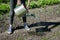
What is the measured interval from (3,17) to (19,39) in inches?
74.7

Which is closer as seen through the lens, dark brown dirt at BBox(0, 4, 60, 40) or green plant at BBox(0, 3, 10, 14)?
dark brown dirt at BBox(0, 4, 60, 40)

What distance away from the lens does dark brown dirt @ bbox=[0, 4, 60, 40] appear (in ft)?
19.0

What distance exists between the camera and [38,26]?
6617mm

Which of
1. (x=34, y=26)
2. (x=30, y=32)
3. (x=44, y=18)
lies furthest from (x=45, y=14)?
(x=30, y=32)

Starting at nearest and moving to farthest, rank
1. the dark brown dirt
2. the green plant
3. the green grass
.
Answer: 1. the dark brown dirt
2. the green plant
3. the green grass

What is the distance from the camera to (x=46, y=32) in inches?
240

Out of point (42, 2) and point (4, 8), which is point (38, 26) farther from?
point (42, 2)

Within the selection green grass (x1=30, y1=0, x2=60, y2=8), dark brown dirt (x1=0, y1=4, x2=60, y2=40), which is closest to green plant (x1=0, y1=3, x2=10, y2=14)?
dark brown dirt (x1=0, y1=4, x2=60, y2=40)

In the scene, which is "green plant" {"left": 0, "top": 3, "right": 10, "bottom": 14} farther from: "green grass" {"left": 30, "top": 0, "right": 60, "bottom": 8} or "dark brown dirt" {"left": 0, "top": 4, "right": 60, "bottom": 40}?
"green grass" {"left": 30, "top": 0, "right": 60, "bottom": 8}

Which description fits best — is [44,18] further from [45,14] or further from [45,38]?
[45,38]

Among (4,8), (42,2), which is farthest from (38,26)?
(42,2)

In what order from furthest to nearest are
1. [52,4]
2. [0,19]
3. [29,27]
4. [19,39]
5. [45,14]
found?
[52,4] → [45,14] → [0,19] → [29,27] → [19,39]

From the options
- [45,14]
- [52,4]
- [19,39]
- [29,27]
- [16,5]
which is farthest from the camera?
[52,4]

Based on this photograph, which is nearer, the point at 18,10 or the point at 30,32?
the point at 18,10
